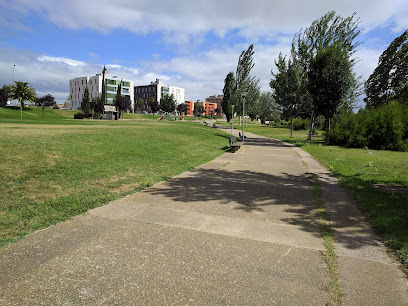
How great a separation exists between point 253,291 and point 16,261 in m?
2.71

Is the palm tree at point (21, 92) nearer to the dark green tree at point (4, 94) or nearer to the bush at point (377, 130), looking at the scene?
the dark green tree at point (4, 94)

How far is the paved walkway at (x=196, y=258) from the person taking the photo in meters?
2.54

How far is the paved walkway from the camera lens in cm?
254

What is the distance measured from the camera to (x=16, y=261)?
3.00m

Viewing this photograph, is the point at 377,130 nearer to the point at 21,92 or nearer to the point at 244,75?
the point at 244,75

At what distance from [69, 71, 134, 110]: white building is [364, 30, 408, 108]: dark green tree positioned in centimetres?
8339

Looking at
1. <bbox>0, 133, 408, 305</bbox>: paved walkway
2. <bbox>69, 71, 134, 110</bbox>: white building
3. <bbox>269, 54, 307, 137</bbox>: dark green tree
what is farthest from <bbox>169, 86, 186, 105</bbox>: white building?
<bbox>0, 133, 408, 305</bbox>: paved walkway

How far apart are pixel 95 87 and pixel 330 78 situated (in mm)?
105701

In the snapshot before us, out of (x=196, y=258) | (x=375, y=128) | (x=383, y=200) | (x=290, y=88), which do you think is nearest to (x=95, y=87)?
(x=290, y=88)

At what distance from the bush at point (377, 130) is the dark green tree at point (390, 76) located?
21.6 m

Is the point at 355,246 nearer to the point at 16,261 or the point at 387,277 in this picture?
the point at 387,277

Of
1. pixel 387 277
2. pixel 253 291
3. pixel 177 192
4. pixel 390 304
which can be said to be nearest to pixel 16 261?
pixel 253 291

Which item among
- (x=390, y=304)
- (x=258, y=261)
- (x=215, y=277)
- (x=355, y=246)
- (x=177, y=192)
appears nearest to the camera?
(x=390, y=304)

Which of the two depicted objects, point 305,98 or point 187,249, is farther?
point 305,98
